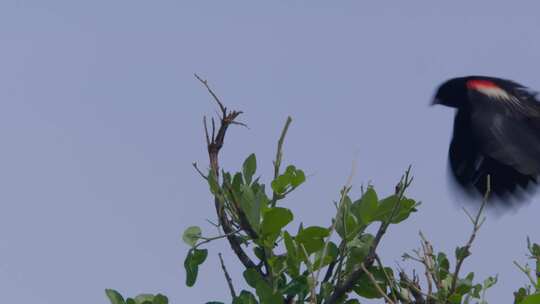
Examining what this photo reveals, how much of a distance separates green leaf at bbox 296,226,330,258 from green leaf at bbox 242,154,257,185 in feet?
0.89

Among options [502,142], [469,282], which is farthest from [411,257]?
[502,142]

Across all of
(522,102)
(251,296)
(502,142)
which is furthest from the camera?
(522,102)

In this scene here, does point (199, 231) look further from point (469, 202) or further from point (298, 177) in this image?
point (469, 202)

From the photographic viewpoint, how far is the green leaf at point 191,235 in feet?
11.7

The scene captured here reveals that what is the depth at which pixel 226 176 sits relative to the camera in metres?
3.51

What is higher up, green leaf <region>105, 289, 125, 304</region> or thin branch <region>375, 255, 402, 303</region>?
→ green leaf <region>105, 289, 125, 304</region>

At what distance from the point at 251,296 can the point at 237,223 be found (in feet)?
0.93

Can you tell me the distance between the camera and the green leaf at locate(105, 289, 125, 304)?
3.63 meters

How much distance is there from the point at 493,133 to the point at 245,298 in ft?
11.8

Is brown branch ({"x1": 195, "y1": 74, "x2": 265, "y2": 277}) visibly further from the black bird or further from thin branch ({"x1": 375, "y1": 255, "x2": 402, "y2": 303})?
the black bird

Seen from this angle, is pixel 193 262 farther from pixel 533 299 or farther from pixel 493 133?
pixel 493 133

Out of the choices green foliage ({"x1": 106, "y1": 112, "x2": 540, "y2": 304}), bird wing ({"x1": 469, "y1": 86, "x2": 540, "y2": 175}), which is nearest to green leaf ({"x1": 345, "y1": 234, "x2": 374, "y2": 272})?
green foliage ({"x1": 106, "y1": 112, "x2": 540, "y2": 304})

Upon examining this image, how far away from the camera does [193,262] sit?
3.58 meters

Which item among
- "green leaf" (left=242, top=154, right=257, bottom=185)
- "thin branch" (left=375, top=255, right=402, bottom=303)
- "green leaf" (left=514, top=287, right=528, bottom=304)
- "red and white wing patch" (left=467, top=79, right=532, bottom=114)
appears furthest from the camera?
"red and white wing patch" (left=467, top=79, right=532, bottom=114)
